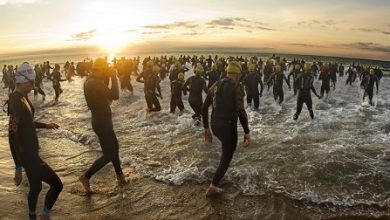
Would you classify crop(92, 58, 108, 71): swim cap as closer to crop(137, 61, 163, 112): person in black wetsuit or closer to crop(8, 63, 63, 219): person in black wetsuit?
crop(8, 63, 63, 219): person in black wetsuit

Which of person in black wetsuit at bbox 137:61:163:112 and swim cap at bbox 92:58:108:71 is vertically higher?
swim cap at bbox 92:58:108:71

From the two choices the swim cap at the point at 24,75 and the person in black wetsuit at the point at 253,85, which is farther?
the person in black wetsuit at the point at 253,85

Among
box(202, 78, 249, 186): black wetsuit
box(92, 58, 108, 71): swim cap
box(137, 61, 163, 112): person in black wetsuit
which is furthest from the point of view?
box(137, 61, 163, 112): person in black wetsuit

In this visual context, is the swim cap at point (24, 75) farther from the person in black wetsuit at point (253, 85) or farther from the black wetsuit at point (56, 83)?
the black wetsuit at point (56, 83)

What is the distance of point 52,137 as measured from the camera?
9977 mm

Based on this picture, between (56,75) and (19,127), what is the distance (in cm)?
1628

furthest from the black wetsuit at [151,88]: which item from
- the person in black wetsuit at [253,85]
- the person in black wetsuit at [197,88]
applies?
the person in black wetsuit at [253,85]

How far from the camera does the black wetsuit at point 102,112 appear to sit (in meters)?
5.47

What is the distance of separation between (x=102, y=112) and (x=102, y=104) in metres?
0.12

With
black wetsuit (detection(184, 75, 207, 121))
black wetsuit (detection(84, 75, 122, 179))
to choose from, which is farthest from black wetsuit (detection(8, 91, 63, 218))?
black wetsuit (detection(184, 75, 207, 121))

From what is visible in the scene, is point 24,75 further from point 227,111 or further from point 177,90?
point 177,90

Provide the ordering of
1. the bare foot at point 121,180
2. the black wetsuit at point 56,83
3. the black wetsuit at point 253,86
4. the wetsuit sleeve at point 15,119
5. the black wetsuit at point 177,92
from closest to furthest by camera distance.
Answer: the wetsuit sleeve at point 15,119 < the bare foot at point 121,180 < the black wetsuit at point 177,92 < the black wetsuit at point 253,86 < the black wetsuit at point 56,83

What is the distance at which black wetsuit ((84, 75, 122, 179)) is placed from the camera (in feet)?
17.9

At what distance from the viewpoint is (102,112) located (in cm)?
563
